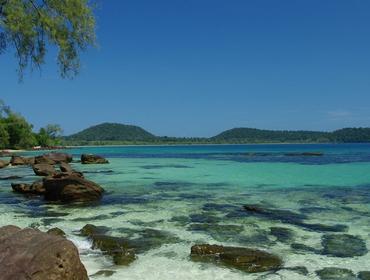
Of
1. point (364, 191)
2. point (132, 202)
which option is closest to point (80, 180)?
point (132, 202)

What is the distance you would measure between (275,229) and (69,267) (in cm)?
872

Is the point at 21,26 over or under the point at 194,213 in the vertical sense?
over

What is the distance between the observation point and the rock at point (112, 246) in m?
11.3

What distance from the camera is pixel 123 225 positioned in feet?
52.1

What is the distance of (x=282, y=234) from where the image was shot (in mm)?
14352

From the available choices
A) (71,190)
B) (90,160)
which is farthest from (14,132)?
(71,190)

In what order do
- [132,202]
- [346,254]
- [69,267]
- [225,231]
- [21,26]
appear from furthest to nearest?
[132,202], [21,26], [225,231], [346,254], [69,267]

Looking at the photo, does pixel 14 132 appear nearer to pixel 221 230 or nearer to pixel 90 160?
pixel 90 160

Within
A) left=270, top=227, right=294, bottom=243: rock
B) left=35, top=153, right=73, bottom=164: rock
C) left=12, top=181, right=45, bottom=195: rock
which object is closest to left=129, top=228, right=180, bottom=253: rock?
left=270, top=227, right=294, bottom=243: rock

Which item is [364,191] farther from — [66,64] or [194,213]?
[66,64]

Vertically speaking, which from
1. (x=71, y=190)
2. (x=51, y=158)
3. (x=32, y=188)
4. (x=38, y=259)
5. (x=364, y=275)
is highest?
(x=51, y=158)

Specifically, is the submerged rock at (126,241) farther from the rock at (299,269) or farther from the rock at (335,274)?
the rock at (335,274)

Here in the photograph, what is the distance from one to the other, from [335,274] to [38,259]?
21.3 ft

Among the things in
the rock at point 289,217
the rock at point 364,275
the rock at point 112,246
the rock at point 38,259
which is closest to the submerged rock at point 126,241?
the rock at point 112,246
